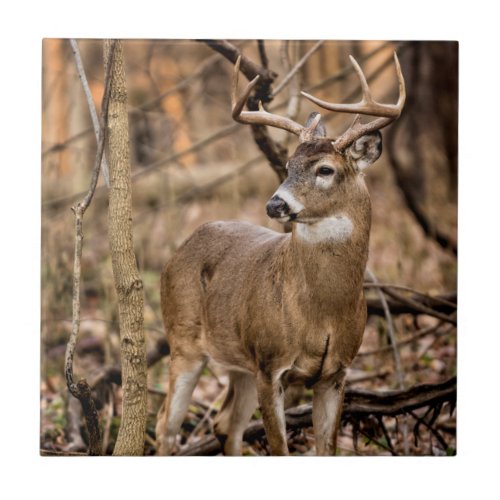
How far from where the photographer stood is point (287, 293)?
526 cm

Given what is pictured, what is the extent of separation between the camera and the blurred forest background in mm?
5945

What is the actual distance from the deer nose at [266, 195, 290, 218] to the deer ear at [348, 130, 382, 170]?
465 mm

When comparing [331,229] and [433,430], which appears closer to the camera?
[331,229]

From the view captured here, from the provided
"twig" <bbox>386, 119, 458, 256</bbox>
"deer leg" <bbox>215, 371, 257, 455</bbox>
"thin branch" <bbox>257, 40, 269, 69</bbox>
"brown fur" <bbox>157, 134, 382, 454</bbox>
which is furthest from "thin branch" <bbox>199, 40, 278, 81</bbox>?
"deer leg" <bbox>215, 371, 257, 455</bbox>

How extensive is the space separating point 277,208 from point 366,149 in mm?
588

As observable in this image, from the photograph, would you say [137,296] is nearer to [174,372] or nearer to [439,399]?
[174,372]

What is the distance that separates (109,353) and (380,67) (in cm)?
240

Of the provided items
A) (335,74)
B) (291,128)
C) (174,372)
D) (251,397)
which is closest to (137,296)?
(174,372)

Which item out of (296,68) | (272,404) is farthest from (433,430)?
(296,68)

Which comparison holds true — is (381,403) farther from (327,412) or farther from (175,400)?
(175,400)

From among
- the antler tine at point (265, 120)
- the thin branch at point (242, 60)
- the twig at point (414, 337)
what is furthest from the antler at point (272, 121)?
the twig at point (414, 337)

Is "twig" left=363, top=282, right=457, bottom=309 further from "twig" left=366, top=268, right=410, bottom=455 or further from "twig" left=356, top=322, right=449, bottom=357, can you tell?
"twig" left=356, top=322, right=449, bottom=357

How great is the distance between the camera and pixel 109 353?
6.21 meters

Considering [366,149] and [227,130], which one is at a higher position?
[227,130]
